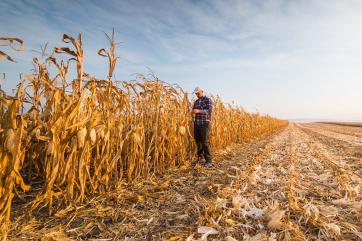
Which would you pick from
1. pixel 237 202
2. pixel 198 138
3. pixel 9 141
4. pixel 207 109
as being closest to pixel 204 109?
pixel 207 109

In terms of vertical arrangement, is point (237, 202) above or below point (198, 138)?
below

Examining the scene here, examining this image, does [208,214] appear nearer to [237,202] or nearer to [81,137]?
[237,202]

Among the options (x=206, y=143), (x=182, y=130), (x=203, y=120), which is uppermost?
(x=203, y=120)

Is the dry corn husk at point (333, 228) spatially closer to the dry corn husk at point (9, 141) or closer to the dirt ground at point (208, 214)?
the dirt ground at point (208, 214)

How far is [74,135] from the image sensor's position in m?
→ 2.94

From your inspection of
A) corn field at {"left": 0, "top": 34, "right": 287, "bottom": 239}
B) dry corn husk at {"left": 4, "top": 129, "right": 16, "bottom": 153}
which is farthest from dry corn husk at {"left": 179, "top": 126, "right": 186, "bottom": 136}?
dry corn husk at {"left": 4, "top": 129, "right": 16, "bottom": 153}

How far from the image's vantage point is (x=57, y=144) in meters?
2.77

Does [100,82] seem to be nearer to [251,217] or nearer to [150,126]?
[150,126]

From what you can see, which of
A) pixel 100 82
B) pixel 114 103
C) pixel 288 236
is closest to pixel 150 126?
pixel 114 103

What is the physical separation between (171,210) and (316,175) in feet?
11.1

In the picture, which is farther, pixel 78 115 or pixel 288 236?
pixel 78 115

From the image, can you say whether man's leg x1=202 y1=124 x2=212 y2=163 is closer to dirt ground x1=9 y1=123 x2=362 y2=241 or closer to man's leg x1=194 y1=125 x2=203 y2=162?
man's leg x1=194 y1=125 x2=203 y2=162

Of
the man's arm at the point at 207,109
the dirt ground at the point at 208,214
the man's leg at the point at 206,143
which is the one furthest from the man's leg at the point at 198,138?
the dirt ground at the point at 208,214

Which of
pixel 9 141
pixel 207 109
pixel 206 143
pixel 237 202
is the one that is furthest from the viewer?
pixel 206 143
